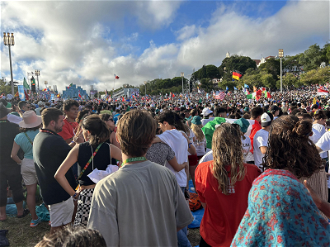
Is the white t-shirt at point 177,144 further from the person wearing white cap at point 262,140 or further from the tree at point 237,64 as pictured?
the tree at point 237,64

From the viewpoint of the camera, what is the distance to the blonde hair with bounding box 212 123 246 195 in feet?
6.09

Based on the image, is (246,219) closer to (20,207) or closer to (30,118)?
(30,118)

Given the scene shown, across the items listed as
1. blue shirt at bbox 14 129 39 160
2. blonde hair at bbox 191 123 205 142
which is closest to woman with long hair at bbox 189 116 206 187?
blonde hair at bbox 191 123 205 142

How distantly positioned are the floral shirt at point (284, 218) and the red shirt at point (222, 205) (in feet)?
2.50

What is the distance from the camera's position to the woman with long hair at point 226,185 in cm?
187

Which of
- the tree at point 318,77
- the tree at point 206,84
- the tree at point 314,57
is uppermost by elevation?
the tree at point 314,57

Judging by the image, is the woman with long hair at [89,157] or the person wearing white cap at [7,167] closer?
the woman with long hair at [89,157]

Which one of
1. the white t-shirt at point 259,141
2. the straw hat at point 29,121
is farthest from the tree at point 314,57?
the straw hat at point 29,121

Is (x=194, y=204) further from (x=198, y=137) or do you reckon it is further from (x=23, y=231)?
(x=23, y=231)

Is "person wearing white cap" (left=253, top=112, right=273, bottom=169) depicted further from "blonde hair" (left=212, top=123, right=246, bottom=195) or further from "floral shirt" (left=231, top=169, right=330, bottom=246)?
"floral shirt" (left=231, top=169, right=330, bottom=246)

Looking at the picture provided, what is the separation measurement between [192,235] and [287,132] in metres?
2.87

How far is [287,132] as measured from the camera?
1428 mm

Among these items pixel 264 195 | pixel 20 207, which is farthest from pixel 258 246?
pixel 20 207

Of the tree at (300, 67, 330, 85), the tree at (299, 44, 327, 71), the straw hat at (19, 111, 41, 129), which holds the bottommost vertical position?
the straw hat at (19, 111, 41, 129)
